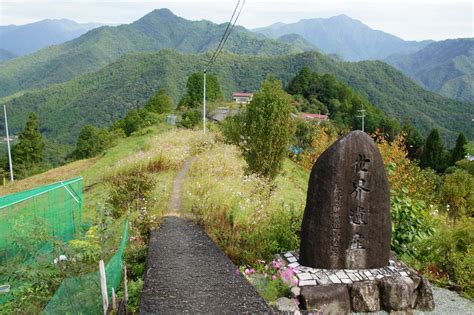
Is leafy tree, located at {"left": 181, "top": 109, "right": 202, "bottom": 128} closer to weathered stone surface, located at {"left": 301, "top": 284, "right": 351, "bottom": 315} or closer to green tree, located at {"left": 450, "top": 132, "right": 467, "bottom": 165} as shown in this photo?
green tree, located at {"left": 450, "top": 132, "right": 467, "bottom": 165}

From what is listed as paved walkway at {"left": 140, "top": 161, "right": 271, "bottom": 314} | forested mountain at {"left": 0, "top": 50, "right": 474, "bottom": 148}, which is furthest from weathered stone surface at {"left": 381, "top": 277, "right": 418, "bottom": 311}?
forested mountain at {"left": 0, "top": 50, "right": 474, "bottom": 148}

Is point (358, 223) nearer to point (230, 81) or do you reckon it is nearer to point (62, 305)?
point (62, 305)

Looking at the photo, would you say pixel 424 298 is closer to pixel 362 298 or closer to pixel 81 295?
pixel 362 298

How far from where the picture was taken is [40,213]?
7938mm

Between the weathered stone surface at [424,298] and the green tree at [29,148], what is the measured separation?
128 ft

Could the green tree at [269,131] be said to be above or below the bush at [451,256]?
above

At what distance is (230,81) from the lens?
363ft

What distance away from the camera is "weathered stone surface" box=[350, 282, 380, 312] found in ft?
20.0

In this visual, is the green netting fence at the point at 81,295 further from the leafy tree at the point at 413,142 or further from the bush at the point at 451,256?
the leafy tree at the point at 413,142

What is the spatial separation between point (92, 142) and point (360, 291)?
3728cm

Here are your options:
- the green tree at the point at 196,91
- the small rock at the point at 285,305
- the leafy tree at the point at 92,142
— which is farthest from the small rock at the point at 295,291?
the green tree at the point at 196,91

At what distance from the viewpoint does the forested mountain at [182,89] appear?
9169 centimetres

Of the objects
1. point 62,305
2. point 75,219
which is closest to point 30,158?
point 75,219

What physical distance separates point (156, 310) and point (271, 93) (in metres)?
8.19
